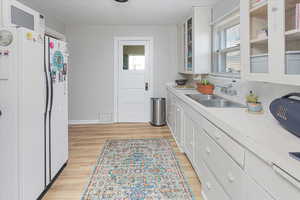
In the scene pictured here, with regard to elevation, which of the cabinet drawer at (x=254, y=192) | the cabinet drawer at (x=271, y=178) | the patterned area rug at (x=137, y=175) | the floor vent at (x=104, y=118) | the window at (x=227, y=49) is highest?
the window at (x=227, y=49)

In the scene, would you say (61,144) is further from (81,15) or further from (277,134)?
(81,15)

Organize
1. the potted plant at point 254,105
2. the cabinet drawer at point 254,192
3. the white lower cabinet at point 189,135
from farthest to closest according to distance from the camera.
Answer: the white lower cabinet at point 189,135 → the potted plant at point 254,105 → the cabinet drawer at point 254,192

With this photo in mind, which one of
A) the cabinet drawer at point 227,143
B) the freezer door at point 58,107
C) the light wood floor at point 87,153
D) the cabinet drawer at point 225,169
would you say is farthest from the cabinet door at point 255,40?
the freezer door at point 58,107

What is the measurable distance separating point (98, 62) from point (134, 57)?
896mm

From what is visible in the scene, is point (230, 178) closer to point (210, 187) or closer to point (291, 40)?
point (210, 187)

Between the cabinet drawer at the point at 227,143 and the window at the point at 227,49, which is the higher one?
the window at the point at 227,49

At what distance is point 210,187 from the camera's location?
188 centimetres

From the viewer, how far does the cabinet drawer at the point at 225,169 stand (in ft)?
4.31

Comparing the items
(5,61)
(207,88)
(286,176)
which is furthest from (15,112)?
(207,88)

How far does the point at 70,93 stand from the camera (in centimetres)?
526

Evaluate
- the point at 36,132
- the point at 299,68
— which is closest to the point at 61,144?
the point at 36,132

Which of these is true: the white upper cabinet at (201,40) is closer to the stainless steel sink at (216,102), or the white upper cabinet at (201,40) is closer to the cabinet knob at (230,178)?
the stainless steel sink at (216,102)

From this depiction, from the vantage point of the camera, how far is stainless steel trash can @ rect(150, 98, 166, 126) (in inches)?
200

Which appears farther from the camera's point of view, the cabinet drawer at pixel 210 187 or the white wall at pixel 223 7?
the white wall at pixel 223 7
